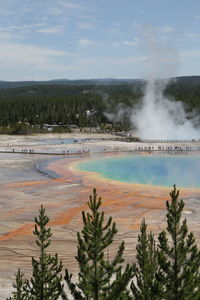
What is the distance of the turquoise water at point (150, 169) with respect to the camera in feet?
164

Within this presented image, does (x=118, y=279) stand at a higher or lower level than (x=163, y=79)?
lower

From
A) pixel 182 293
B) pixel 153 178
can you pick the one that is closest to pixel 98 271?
pixel 182 293

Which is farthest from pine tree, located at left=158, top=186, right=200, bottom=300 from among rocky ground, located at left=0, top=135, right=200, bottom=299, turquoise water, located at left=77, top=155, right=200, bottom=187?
turquoise water, located at left=77, top=155, right=200, bottom=187

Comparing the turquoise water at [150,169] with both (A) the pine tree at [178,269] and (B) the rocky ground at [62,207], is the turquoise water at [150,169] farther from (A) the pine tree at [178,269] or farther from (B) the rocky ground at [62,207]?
(A) the pine tree at [178,269]

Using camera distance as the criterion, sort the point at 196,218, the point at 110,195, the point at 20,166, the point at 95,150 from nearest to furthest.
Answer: the point at 196,218
the point at 110,195
the point at 20,166
the point at 95,150

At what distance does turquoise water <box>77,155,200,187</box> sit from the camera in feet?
164

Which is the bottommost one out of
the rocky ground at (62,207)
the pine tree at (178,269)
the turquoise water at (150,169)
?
the rocky ground at (62,207)

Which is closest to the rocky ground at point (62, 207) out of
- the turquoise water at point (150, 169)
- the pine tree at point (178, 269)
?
the turquoise water at point (150, 169)

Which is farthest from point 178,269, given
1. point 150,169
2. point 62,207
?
point 150,169

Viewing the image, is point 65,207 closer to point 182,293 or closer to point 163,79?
point 182,293

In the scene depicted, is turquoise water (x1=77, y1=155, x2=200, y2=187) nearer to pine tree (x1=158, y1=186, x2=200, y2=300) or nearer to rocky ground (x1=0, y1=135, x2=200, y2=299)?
rocky ground (x1=0, y1=135, x2=200, y2=299)

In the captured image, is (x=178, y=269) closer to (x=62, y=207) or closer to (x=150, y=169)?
(x=62, y=207)

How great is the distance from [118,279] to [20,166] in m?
48.6

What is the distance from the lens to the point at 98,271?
12.8 m
